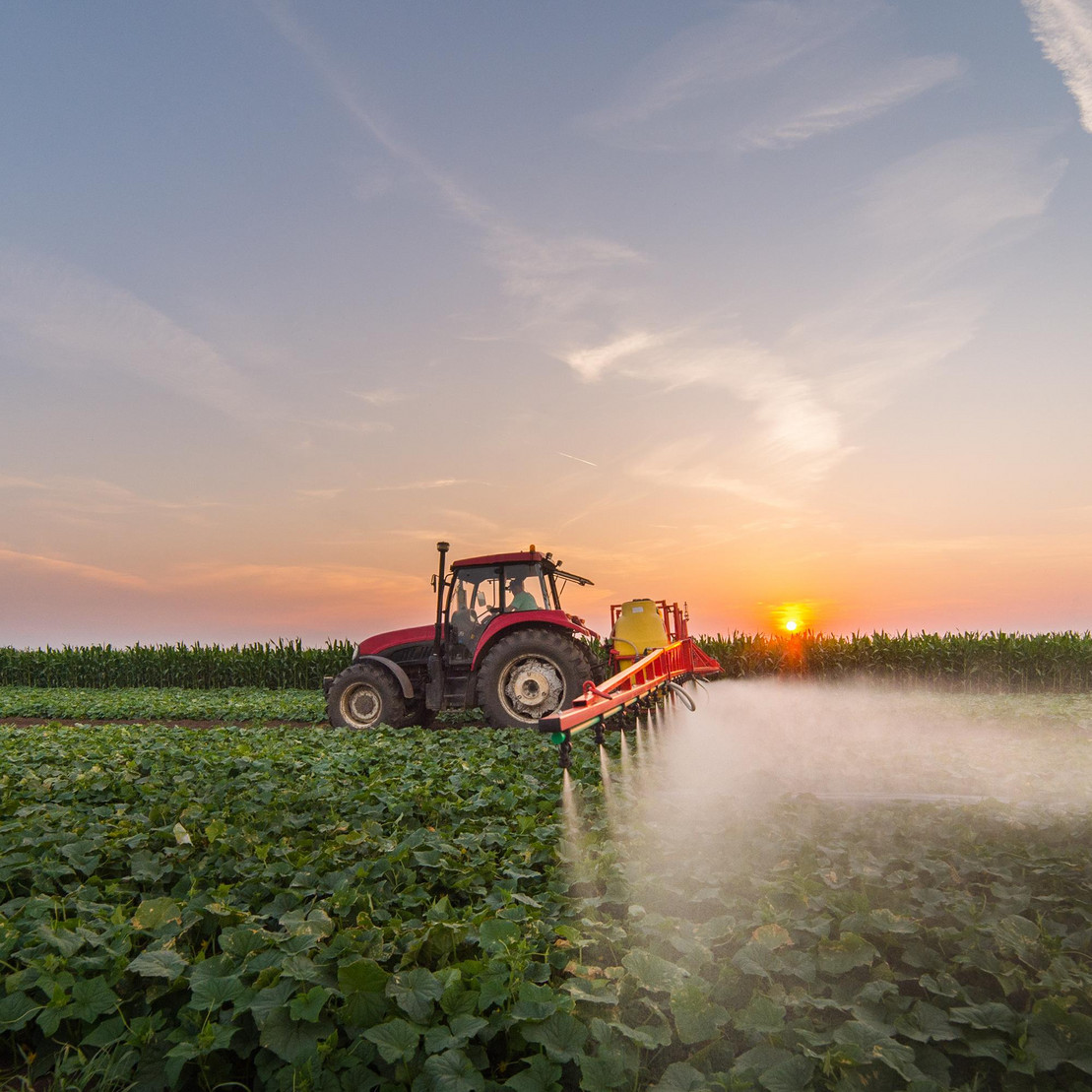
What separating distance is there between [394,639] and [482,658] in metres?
2.31

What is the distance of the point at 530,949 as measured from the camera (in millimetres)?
3061

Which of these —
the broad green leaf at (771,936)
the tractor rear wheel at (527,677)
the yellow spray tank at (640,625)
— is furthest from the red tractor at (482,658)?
the broad green leaf at (771,936)

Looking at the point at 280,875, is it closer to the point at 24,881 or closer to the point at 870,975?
the point at 24,881

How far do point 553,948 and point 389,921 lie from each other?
742mm

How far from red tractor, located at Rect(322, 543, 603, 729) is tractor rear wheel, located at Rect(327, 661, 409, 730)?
0.05ft

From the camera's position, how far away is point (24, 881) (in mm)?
4219

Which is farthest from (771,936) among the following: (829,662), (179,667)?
(179,667)

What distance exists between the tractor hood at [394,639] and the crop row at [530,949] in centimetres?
569

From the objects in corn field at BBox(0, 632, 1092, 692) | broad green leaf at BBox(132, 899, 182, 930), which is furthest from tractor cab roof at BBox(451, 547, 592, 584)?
corn field at BBox(0, 632, 1092, 692)

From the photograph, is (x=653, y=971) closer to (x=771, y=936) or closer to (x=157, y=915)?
(x=771, y=936)

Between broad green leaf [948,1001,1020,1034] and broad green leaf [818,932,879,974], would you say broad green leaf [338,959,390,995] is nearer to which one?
broad green leaf [818,932,879,974]

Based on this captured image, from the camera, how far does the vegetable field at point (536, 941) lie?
98.7 inches

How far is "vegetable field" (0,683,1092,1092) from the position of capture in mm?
2508

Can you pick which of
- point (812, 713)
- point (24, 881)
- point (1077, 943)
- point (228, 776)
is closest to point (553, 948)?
point (1077, 943)
